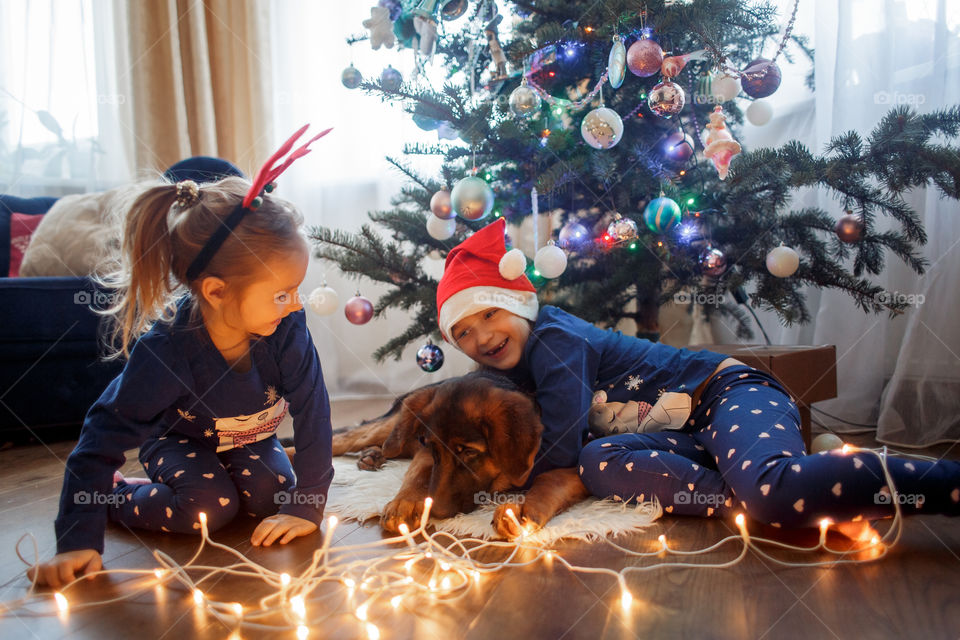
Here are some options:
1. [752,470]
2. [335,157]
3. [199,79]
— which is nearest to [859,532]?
[752,470]

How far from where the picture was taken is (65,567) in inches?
53.1

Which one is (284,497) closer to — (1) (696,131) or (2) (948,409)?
(1) (696,131)

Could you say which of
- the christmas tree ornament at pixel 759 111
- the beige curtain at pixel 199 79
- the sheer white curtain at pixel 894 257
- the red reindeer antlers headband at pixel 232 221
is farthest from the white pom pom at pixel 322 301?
the sheer white curtain at pixel 894 257

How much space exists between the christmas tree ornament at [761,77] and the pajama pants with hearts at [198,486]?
1.86m

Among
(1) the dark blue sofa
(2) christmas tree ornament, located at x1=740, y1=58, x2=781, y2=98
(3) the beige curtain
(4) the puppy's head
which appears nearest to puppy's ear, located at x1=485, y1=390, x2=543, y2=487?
(4) the puppy's head

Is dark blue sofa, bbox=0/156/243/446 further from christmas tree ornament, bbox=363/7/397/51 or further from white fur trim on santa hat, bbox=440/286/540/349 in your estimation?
white fur trim on santa hat, bbox=440/286/540/349

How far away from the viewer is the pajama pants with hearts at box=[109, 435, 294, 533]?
1.66 meters

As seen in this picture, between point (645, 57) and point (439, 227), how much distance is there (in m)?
0.91

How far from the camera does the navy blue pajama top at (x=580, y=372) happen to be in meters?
1.81

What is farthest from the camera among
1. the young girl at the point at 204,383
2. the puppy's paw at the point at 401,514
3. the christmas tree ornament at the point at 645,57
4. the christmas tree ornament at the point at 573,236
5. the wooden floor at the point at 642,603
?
the christmas tree ornament at the point at 573,236

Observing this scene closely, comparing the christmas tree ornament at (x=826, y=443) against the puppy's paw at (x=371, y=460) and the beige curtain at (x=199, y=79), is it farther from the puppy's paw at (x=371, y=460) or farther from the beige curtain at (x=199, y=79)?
the beige curtain at (x=199, y=79)

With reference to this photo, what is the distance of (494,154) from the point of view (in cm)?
238

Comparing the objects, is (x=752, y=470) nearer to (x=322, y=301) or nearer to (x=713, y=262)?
(x=713, y=262)

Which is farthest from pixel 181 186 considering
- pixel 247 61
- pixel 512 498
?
pixel 247 61
